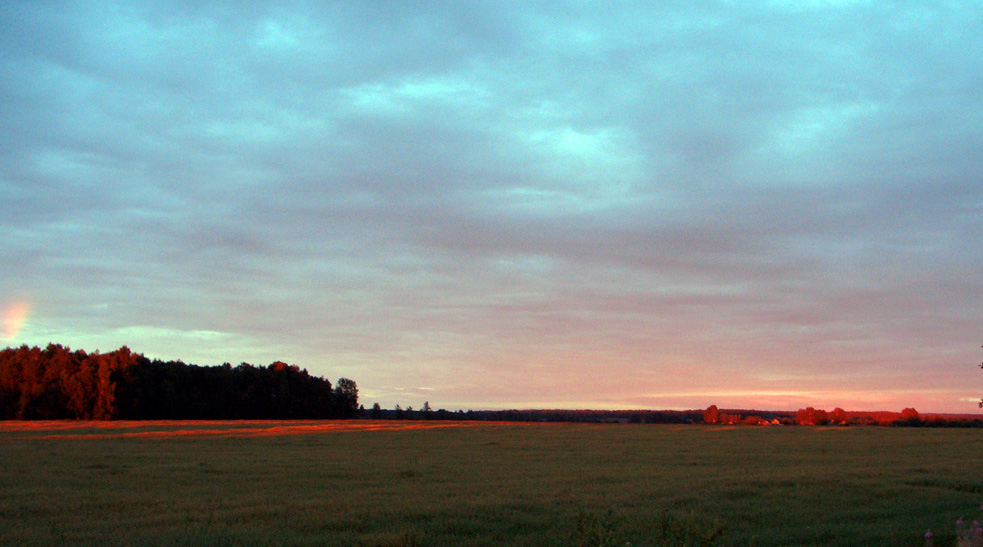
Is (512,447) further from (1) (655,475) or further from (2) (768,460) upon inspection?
(1) (655,475)

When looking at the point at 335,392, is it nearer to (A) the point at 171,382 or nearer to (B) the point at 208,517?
(A) the point at 171,382

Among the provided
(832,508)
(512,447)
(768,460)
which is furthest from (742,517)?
(512,447)

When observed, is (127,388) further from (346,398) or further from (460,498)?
(460,498)

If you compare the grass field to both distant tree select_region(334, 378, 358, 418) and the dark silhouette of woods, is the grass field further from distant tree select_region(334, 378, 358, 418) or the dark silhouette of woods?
distant tree select_region(334, 378, 358, 418)

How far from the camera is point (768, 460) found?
32.0 m

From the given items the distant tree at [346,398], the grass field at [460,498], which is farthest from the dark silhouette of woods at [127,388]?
the grass field at [460,498]

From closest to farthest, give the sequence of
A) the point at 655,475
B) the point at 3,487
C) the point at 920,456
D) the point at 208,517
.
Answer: the point at 208,517, the point at 3,487, the point at 655,475, the point at 920,456

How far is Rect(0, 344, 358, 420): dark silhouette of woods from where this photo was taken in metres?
82.2

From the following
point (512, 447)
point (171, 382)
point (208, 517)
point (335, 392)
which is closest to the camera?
point (208, 517)

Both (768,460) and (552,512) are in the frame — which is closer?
(552,512)

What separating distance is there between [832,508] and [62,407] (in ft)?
283

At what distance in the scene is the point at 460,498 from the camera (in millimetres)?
17438

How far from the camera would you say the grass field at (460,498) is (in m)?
12.9

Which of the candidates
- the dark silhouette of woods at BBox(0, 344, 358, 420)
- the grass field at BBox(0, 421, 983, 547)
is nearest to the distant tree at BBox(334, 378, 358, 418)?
the dark silhouette of woods at BBox(0, 344, 358, 420)
